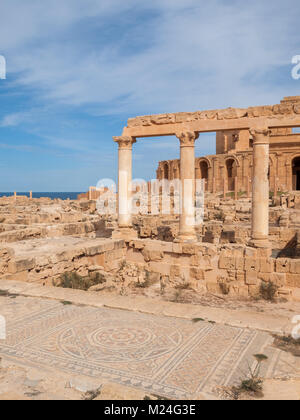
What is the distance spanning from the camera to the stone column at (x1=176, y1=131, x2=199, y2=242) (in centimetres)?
1039

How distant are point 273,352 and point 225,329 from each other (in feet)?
2.55

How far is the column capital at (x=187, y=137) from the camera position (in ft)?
33.8

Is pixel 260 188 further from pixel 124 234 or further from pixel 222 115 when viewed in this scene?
pixel 124 234

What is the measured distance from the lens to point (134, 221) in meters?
16.3

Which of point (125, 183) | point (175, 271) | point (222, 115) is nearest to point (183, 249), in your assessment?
point (175, 271)

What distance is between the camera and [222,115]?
9.95 m

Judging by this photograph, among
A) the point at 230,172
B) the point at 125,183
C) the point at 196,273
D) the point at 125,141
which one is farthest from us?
the point at 230,172

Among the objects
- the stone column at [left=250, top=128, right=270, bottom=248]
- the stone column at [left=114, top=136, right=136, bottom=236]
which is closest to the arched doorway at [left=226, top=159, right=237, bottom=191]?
the stone column at [left=114, top=136, right=136, bottom=236]

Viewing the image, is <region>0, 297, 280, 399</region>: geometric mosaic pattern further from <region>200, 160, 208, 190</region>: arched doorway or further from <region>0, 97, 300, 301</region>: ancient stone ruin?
<region>200, 160, 208, 190</region>: arched doorway

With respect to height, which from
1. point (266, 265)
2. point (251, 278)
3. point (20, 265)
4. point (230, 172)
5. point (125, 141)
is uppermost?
point (230, 172)

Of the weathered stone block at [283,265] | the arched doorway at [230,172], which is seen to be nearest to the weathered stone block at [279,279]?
the weathered stone block at [283,265]

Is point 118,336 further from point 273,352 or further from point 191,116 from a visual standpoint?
point 191,116

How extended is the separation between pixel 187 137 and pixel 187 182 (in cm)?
130

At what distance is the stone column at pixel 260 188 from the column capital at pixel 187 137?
64.7 inches
